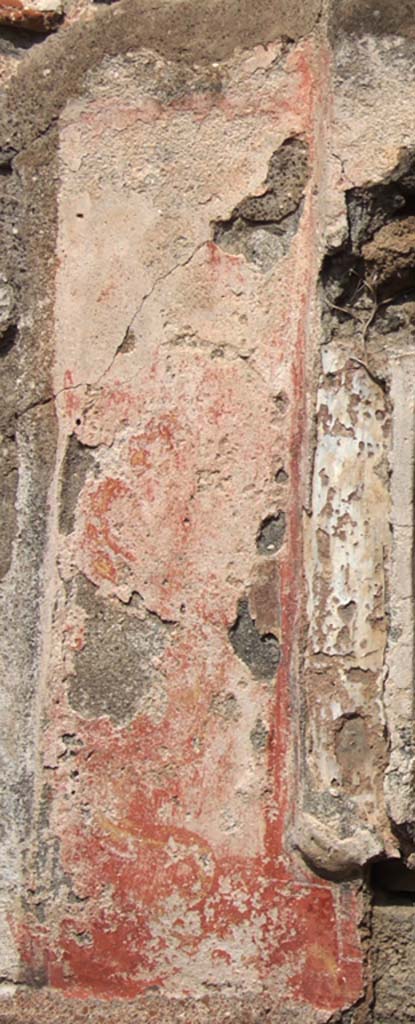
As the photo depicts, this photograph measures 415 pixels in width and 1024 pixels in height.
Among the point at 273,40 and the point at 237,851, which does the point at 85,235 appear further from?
the point at 237,851

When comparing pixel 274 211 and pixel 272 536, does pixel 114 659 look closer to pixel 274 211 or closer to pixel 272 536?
pixel 272 536

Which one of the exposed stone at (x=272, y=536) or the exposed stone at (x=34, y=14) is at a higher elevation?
the exposed stone at (x=34, y=14)

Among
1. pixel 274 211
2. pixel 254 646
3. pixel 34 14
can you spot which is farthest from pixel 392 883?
pixel 34 14

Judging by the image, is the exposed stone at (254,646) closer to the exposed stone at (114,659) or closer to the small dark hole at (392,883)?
the exposed stone at (114,659)

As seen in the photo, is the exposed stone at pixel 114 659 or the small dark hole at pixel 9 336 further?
the small dark hole at pixel 9 336

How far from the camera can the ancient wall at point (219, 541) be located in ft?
7.36

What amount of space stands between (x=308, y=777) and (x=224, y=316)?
70 centimetres

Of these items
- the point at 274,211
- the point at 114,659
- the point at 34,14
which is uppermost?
the point at 34,14

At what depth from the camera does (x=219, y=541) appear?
7.63 feet

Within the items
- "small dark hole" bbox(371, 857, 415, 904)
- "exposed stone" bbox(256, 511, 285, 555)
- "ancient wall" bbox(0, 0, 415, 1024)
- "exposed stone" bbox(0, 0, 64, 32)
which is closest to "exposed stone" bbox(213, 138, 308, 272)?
"ancient wall" bbox(0, 0, 415, 1024)

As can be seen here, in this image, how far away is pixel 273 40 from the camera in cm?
239

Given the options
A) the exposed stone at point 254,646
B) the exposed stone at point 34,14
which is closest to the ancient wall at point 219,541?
the exposed stone at point 254,646

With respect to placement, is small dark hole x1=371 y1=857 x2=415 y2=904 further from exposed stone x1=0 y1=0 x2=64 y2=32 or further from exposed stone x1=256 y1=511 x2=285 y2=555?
exposed stone x1=0 y1=0 x2=64 y2=32

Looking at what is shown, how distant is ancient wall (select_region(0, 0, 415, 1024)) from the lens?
224cm
